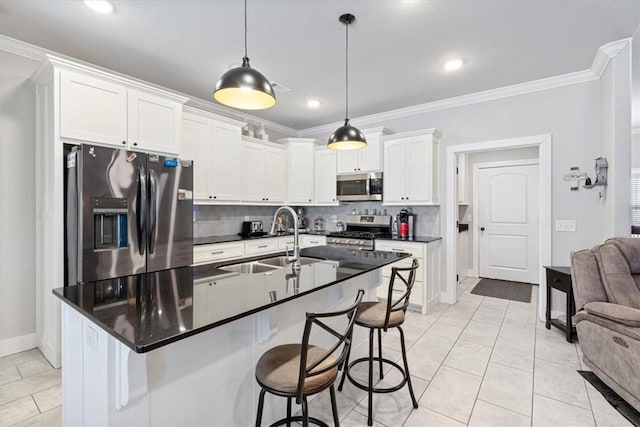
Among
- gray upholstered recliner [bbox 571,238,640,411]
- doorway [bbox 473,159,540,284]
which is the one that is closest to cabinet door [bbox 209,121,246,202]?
gray upholstered recliner [bbox 571,238,640,411]

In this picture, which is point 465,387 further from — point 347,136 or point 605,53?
point 605,53

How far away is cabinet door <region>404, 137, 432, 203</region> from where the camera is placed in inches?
159

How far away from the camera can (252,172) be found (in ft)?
14.4

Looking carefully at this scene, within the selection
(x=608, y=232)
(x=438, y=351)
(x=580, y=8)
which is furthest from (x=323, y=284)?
(x=608, y=232)

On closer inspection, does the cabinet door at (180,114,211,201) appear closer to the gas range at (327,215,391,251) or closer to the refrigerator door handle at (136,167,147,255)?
the refrigerator door handle at (136,167,147,255)

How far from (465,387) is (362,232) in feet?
8.63

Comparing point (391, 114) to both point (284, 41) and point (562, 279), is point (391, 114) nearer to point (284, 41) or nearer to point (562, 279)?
point (284, 41)

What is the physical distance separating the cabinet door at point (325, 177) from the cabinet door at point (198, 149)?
1829 mm

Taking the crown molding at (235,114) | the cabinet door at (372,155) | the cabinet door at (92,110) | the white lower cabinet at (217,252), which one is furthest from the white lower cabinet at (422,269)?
the cabinet door at (92,110)

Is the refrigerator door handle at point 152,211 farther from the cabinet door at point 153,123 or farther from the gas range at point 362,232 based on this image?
the gas range at point 362,232

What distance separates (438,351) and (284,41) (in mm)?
3146

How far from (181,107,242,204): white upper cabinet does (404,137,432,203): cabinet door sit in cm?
232

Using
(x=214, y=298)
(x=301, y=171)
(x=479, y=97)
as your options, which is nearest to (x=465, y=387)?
(x=214, y=298)

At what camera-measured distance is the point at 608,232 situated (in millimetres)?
2990
